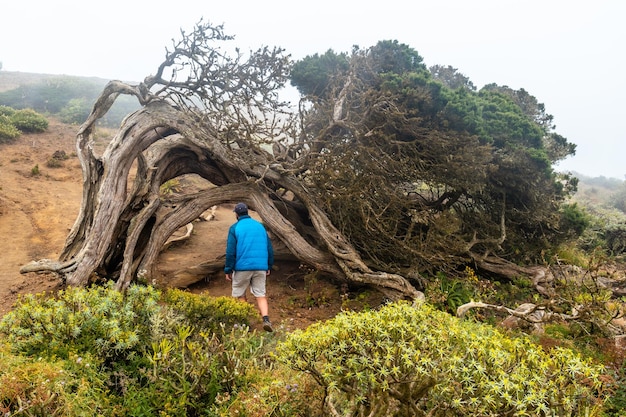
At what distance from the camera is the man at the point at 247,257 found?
247 inches

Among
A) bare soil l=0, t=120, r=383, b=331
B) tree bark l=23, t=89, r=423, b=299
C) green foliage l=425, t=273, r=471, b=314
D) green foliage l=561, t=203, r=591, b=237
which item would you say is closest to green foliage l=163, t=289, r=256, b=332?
bare soil l=0, t=120, r=383, b=331

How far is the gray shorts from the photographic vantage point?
21.0 feet

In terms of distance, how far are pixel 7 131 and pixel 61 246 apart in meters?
10.5

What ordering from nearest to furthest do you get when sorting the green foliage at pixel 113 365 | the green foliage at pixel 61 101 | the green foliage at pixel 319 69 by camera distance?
the green foliage at pixel 113 365 < the green foliage at pixel 319 69 < the green foliage at pixel 61 101

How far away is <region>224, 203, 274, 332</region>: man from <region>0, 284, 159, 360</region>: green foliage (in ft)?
7.71

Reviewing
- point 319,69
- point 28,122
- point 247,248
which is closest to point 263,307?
point 247,248

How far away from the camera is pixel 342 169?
25.4 ft

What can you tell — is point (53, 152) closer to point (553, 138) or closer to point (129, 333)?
point (129, 333)

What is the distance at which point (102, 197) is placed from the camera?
22.1 feet

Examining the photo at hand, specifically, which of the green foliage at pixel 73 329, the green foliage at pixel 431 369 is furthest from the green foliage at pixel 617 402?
the green foliage at pixel 73 329

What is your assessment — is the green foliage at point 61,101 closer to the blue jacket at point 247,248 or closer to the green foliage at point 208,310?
the blue jacket at point 247,248

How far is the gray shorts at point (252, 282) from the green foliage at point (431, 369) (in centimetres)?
333

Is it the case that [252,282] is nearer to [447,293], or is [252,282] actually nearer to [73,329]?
[73,329]

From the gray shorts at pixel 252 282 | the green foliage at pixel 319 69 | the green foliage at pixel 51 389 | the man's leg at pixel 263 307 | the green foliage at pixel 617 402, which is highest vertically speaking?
the green foliage at pixel 319 69
